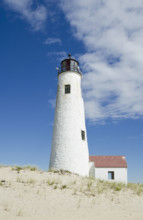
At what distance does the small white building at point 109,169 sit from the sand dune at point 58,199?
391 inches

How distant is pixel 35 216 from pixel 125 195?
743cm

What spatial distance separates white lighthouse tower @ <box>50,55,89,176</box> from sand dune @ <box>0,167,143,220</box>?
2774 millimetres

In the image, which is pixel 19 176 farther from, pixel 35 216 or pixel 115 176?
pixel 115 176

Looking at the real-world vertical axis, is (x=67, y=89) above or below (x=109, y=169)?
above

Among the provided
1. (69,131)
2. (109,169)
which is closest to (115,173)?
(109,169)

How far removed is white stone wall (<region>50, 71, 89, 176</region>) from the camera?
18.3m

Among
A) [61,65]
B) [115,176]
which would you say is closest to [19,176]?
[61,65]

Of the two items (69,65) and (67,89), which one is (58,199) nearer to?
(67,89)

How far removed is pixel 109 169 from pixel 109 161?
1.22m

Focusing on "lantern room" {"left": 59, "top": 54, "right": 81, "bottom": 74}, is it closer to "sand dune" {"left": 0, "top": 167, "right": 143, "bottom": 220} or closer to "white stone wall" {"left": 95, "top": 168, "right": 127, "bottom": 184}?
"sand dune" {"left": 0, "top": 167, "right": 143, "bottom": 220}

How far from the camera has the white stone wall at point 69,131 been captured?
60.2 ft

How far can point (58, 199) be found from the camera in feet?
37.0

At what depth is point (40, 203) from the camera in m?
10.4

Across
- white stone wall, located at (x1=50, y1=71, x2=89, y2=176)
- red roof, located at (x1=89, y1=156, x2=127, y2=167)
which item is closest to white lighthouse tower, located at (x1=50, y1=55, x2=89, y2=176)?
white stone wall, located at (x1=50, y1=71, x2=89, y2=176)
